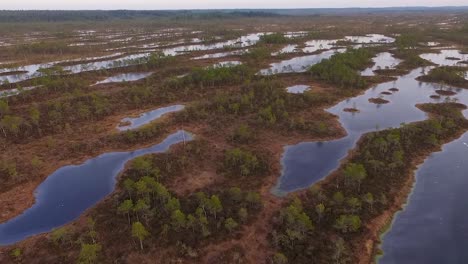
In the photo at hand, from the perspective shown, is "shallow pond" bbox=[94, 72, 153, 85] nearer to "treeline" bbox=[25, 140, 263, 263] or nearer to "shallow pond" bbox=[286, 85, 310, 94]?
"shallow pond" bbox=[286, 85, 310, 94]

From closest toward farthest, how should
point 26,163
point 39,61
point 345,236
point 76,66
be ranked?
1. point 345,236
2. point 26,163
3. point 76,66
4. point 39,61

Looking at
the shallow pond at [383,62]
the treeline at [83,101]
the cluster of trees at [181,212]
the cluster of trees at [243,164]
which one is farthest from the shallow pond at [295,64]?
the cluster of trees at [181,212]

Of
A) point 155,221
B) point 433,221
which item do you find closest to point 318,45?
point 433,221

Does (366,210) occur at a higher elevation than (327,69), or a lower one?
lower

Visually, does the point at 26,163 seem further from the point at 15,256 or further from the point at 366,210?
the point at 366,210

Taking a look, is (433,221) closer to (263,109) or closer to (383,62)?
(263,109)

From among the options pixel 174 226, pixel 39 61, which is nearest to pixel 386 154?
pixel 174 226

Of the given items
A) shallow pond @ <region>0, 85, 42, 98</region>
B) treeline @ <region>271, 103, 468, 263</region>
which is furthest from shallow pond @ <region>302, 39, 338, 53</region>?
shallow pond @ <region>0, 85, 42, 98</region>
